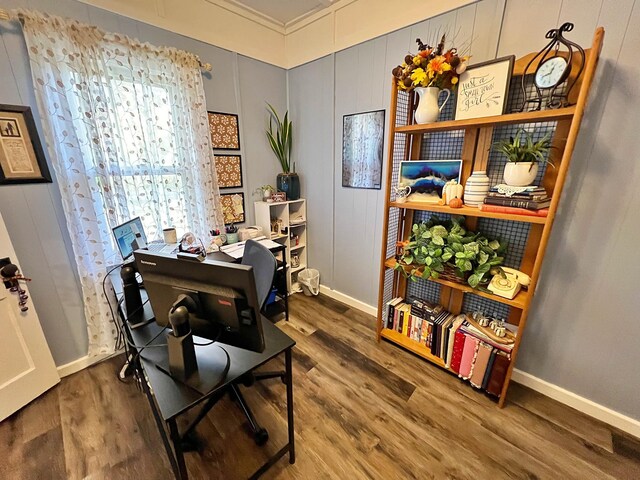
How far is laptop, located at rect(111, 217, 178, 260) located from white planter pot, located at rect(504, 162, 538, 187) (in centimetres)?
215

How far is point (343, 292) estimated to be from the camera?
9.48 ft

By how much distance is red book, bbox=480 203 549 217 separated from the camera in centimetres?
137

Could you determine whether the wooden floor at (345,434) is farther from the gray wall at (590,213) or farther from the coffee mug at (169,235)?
the coffee mug at (169,235)

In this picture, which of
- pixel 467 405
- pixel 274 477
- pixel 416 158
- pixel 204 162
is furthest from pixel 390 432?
pixel 204 162

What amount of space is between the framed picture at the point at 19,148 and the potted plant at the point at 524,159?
277 centimetres

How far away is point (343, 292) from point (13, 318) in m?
2.51

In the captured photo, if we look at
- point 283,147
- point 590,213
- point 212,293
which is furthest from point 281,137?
point 590,213

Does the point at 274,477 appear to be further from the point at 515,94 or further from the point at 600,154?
the point at 515,94

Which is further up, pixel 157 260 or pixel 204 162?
pixel 204 162

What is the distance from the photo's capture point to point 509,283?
158cm

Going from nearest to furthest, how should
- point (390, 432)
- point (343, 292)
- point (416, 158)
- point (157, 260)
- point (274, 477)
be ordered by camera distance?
1. point (157, 260)
2. point (274, 477)
3. point (390, 432)
4. point (416, 158)
5. point (343, 292)

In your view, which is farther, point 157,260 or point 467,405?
point 467,405

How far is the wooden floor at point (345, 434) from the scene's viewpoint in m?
1.33

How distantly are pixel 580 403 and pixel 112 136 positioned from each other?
11.5ft
